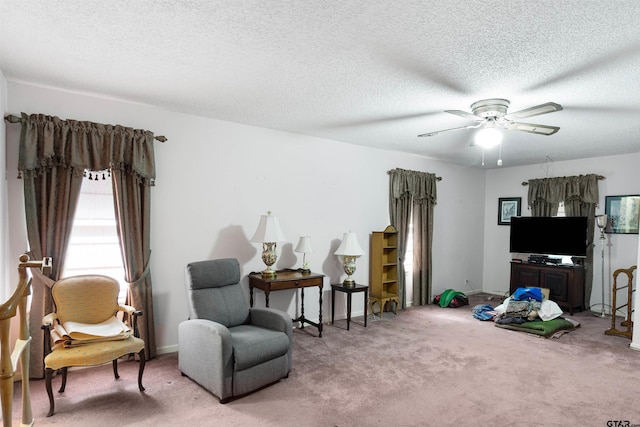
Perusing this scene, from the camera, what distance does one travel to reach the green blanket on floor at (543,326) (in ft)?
15.1

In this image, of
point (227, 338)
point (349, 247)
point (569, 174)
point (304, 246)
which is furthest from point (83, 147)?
point (569, 174)

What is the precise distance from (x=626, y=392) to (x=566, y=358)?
76 cm

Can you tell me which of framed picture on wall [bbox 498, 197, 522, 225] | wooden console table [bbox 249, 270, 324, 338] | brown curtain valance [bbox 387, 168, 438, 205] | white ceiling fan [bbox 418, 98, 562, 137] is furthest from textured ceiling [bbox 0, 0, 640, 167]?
framed picture on wall [bbox 498, 197, 522, 225]

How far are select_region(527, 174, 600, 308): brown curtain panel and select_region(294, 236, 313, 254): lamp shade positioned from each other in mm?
4306

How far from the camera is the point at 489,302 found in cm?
648

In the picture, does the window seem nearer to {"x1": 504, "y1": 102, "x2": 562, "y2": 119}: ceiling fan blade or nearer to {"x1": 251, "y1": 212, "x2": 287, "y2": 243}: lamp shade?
{"x1": 251, "y1": 212, "x2": 287, "y2": 243}: lamp shade

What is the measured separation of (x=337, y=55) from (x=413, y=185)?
12.4ft

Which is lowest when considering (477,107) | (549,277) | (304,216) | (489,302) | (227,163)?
(489,302)

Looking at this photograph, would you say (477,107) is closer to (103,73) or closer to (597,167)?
(103,73)

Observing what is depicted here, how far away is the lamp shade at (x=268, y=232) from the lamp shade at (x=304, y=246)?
409 millimetres

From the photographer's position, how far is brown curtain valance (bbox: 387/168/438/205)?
5.77 m

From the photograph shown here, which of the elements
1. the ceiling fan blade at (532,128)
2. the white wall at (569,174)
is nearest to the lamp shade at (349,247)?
the ceiling fan blade at (532,128)

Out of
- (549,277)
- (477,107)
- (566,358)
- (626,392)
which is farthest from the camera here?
(549,277)

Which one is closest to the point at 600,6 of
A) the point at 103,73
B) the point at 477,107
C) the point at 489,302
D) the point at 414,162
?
the point at 477,107
